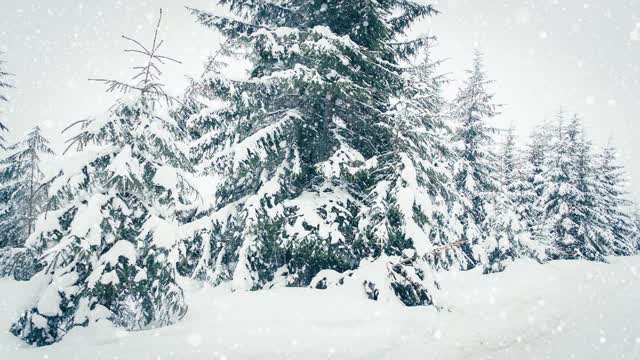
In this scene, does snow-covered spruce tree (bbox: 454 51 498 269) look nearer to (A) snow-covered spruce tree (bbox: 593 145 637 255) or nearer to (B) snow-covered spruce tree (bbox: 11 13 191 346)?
(A) snow-covered spruce tree (bbox: 593 145 637 255)

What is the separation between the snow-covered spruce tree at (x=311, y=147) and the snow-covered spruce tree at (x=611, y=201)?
2467 cm

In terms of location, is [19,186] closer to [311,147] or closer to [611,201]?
[311,147]

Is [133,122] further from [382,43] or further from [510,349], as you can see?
[510,349]

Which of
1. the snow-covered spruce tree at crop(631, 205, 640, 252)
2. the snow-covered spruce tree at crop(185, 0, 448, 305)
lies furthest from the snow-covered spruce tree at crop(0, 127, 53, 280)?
the snow-covered spruce tree at crop(631, 205, 640, 252)

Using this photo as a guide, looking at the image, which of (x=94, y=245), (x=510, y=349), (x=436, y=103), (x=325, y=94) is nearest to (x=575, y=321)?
(x=510, y=349)

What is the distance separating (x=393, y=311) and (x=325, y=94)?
4825 mm

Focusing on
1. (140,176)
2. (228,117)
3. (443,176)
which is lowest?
(140,176)

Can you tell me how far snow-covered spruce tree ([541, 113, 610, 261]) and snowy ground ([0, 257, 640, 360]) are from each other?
687 inches

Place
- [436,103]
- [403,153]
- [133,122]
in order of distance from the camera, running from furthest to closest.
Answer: [436,103] < [403,153] < [133,122]

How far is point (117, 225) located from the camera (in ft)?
18.0

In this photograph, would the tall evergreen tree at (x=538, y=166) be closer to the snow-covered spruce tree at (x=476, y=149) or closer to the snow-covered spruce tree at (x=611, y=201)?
the snow-covered spruce tree at (x=611, y=201)

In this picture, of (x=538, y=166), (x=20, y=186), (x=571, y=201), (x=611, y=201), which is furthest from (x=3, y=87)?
(x=611, y=201)

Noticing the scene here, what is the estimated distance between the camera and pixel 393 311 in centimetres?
674

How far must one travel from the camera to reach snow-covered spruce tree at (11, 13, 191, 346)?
5176mm
